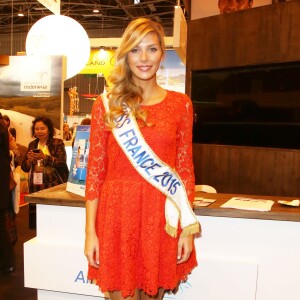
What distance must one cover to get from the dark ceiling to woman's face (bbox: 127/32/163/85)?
30.4ft

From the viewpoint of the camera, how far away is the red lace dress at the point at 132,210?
1.39 meters

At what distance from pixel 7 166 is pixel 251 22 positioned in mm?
2583

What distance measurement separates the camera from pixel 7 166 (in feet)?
9.98

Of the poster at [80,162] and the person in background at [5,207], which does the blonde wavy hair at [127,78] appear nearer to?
the poster at [80,162]

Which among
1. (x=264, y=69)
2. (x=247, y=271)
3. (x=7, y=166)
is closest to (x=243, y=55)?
(x=264, y=69)

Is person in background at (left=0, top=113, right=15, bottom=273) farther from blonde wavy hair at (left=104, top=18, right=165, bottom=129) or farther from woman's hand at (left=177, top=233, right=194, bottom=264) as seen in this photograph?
woman's hand at (left=177, top=233, right=194, bottom=264)

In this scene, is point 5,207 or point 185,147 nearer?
point 185,147

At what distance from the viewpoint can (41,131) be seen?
3.82m

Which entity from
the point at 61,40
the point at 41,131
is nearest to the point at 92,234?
the point at 41,131

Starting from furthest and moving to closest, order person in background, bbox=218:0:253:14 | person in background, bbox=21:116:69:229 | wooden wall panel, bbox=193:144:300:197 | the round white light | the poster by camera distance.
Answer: the round white light < person in background, bbox=218:0:253:14 < wooden wall panel, bbox=193:144:300:197 < person in background, bbox=21:116:69:229 < the poster

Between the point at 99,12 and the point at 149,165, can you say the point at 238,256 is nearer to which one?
the point at 149,165

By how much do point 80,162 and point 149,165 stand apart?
2.25 feet

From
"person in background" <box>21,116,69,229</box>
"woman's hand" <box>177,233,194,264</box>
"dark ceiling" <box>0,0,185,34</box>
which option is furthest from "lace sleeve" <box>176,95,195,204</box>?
"dark ceiling" <box>0,0,185,34</box>

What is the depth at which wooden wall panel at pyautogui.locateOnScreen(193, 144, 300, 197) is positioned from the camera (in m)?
3.73
